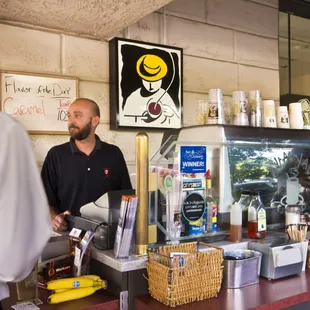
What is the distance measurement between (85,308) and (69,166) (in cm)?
162

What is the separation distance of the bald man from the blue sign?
119cm

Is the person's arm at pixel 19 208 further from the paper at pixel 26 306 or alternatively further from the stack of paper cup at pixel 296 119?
the stack of paper cup at pixel 296 119

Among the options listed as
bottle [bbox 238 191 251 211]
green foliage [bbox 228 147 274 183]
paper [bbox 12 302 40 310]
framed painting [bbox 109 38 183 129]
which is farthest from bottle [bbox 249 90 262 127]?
paper [bbox 12 302 40 310]

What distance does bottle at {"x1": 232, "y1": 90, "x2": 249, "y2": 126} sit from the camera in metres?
2.16

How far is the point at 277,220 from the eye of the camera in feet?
7.57

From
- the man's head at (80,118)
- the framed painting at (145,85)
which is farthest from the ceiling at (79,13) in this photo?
the man's head at (80,118)

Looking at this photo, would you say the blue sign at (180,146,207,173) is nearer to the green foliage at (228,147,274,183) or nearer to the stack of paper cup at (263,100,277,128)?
the green foliage at (228,147,274,183)

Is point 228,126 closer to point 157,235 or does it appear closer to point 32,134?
point 157,235

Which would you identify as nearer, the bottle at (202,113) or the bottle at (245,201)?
the bottle at (245,201)

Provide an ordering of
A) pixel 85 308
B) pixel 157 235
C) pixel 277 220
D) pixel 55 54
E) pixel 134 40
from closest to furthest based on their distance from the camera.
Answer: pixel 85 308
pixel 157 235
pixel 277 220
pixel 55 54
pixel 134 40

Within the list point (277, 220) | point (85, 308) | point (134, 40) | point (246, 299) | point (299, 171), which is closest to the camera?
point (85, 308)

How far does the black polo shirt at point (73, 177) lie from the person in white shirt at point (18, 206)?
5.82ft

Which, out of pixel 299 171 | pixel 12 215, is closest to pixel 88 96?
pixel 299 171

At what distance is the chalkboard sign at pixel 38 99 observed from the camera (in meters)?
2.79
